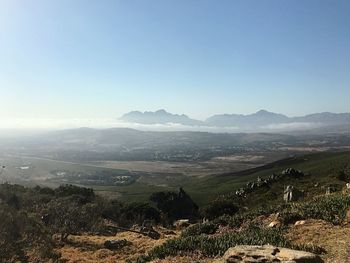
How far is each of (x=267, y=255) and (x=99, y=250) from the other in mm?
14329

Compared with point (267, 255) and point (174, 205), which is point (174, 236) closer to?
point (267, 255)

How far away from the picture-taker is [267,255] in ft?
44.1

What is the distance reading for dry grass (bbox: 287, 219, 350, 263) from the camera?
593 inches

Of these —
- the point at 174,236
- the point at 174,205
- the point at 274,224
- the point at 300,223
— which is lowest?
the point at 174,205

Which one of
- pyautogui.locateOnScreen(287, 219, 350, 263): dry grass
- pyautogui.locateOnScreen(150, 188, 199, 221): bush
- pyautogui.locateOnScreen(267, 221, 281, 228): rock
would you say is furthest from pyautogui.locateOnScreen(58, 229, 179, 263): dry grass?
pyautogui.locateOnScreen(150, 188, 199, 221): bush

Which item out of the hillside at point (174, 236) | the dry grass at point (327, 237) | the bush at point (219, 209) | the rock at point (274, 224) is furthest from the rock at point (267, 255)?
the bush at point (219, 209)

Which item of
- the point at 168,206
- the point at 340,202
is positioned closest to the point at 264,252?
the point at 340,202

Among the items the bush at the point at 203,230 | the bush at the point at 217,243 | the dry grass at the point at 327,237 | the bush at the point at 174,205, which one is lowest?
the bush at the point at 174,205

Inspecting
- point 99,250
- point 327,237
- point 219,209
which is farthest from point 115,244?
point 219,209

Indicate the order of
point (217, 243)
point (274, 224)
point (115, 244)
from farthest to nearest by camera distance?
1. point (115, 244)
2. point (274, 224)
3. point (217, 243)

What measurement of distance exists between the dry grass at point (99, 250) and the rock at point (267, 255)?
27.7 feet

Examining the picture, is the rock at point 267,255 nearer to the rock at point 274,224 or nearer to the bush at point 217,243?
the bush at point 217,243

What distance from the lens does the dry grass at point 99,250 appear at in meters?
23.4

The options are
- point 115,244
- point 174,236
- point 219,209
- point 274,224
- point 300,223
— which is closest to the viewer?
point 300,223
